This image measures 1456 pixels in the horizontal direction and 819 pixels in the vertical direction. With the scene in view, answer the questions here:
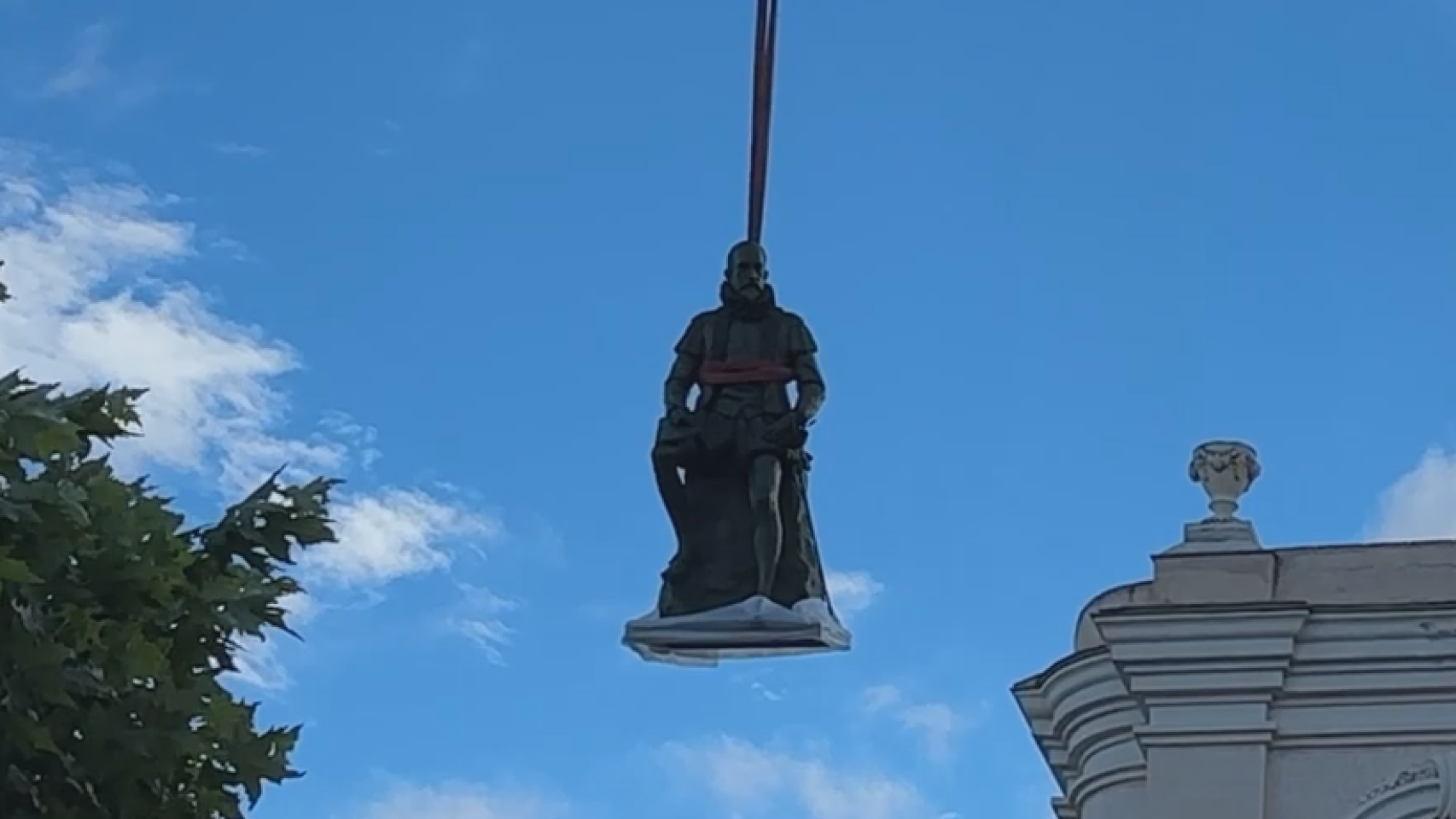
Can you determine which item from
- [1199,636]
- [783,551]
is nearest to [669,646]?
[783,551]

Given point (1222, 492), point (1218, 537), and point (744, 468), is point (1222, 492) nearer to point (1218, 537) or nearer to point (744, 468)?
point (1218, 537)

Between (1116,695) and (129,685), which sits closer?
(129,685)

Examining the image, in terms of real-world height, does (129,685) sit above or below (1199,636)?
below

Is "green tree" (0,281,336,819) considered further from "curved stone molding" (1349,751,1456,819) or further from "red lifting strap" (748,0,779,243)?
"curved stone molding" (1349,751,1456,819)

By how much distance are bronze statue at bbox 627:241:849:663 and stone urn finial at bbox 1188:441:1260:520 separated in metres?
6.58

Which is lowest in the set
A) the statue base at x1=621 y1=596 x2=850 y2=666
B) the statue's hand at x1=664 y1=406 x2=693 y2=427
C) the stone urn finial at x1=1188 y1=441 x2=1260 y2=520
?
the statue base at x1=621 y1=596 x2=850 y2=666

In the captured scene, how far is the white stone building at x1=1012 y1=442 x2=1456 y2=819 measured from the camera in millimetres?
20000

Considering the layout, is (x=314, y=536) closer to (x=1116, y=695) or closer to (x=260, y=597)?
(x=260, y=597)

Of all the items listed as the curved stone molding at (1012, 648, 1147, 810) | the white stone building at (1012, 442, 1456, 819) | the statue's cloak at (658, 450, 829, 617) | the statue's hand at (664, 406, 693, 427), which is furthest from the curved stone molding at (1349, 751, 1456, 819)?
the statue's hand at (664, 406, 693, 427)

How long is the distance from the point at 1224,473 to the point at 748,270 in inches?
272

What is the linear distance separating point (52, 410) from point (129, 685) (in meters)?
1.29

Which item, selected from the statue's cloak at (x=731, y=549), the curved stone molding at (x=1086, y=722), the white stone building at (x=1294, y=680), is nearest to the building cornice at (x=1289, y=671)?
the white stone building at (x=1294, y=680)

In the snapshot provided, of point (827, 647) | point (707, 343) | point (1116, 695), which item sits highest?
point (1116, 695)

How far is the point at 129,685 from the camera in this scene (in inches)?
600
